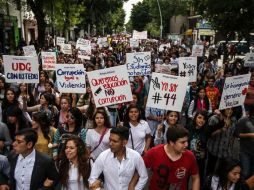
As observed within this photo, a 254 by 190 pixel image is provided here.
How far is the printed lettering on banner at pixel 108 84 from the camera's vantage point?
6547mm

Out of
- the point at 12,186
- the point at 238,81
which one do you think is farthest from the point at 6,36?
the point at 12,186

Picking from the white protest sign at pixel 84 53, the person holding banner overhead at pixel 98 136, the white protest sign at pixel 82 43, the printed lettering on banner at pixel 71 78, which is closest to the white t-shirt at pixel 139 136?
the person holding banner overhead at pixel 98 136

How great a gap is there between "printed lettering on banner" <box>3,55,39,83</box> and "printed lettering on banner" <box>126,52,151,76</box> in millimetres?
3407

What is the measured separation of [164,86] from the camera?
6438 mm

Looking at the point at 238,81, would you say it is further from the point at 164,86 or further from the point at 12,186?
the point at 12,186

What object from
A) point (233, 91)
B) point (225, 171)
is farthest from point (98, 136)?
point (233, 91)

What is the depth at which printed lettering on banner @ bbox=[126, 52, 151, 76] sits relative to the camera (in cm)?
1155

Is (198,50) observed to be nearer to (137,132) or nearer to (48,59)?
(48,59)

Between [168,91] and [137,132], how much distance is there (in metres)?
0.87

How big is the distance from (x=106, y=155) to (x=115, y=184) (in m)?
0.30

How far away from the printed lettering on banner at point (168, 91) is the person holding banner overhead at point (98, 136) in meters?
1.04

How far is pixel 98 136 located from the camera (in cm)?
559

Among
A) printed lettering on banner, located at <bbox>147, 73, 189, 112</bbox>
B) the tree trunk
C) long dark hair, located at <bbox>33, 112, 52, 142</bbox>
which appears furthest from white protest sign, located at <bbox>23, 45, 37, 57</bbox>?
the tree trunk

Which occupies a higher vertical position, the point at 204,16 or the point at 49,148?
the point at 204,16
